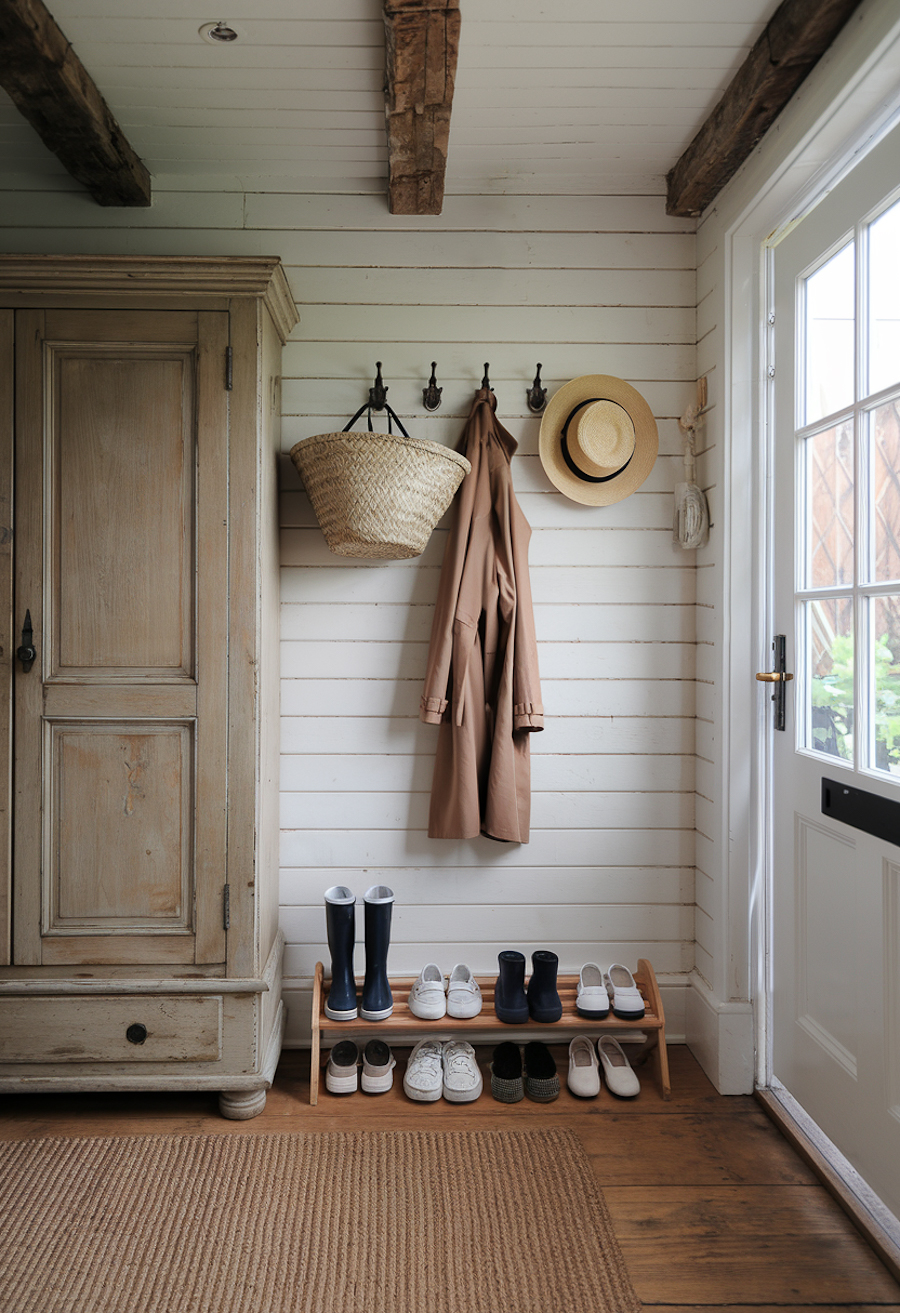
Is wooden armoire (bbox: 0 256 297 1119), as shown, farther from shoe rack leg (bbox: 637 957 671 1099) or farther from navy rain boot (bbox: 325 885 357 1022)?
shoe rack leg (bbox: 637 957 671 1099)

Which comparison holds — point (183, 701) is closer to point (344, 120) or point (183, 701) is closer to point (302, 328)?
point (302, 328)

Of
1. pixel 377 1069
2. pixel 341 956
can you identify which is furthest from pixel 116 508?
pixel 377 1069

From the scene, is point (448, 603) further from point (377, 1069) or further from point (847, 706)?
point (377, 1069)

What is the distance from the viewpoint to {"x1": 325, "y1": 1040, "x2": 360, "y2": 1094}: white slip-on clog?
201cm

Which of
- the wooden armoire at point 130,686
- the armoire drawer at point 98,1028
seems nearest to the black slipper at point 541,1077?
the wooden armoire at point 130,686

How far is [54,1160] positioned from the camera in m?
1.75

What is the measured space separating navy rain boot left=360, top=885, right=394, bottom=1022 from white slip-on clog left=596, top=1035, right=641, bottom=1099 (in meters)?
0.56

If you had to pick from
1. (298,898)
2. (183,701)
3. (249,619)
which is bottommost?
(298,898)

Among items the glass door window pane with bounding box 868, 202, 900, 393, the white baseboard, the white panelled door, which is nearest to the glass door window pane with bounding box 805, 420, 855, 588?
the white panelled door

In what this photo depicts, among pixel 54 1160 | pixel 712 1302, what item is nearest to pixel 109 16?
pixel 54 1160

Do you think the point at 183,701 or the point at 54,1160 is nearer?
the point at 54,1160

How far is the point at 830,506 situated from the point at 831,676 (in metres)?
0.36

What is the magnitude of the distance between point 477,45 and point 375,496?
36.8 inches

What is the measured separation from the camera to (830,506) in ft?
5.69
